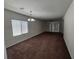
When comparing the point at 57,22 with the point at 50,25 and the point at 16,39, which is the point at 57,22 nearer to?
the point at 50,25

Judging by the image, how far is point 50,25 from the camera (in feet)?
61.0

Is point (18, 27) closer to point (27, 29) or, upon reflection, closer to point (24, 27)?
point (24, 27)

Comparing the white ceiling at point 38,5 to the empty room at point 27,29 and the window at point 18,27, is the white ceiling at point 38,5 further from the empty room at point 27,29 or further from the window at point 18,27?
the window at point 18,27

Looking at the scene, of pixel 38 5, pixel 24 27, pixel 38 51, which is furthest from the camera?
pixel 24 27

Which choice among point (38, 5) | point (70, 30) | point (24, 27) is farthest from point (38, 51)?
point (24, 27)

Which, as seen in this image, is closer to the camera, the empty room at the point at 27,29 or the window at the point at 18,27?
the empty room at the point at 27,29

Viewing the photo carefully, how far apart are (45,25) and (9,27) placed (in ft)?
44.7

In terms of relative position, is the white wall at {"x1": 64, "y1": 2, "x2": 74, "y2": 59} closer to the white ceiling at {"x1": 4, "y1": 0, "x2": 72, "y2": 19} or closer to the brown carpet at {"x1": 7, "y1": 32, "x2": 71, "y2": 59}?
the white ceiling at {"x1": 4, "y1": 0, "x2": 72, "y2": 19}

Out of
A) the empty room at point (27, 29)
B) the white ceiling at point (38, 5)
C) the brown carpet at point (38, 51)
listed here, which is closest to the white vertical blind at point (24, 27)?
the empty room at point (27, 29)

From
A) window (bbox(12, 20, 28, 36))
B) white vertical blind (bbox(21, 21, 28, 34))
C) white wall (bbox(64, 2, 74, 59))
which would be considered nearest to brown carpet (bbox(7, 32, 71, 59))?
white wall (bbox(64, 2, 74, 59))
